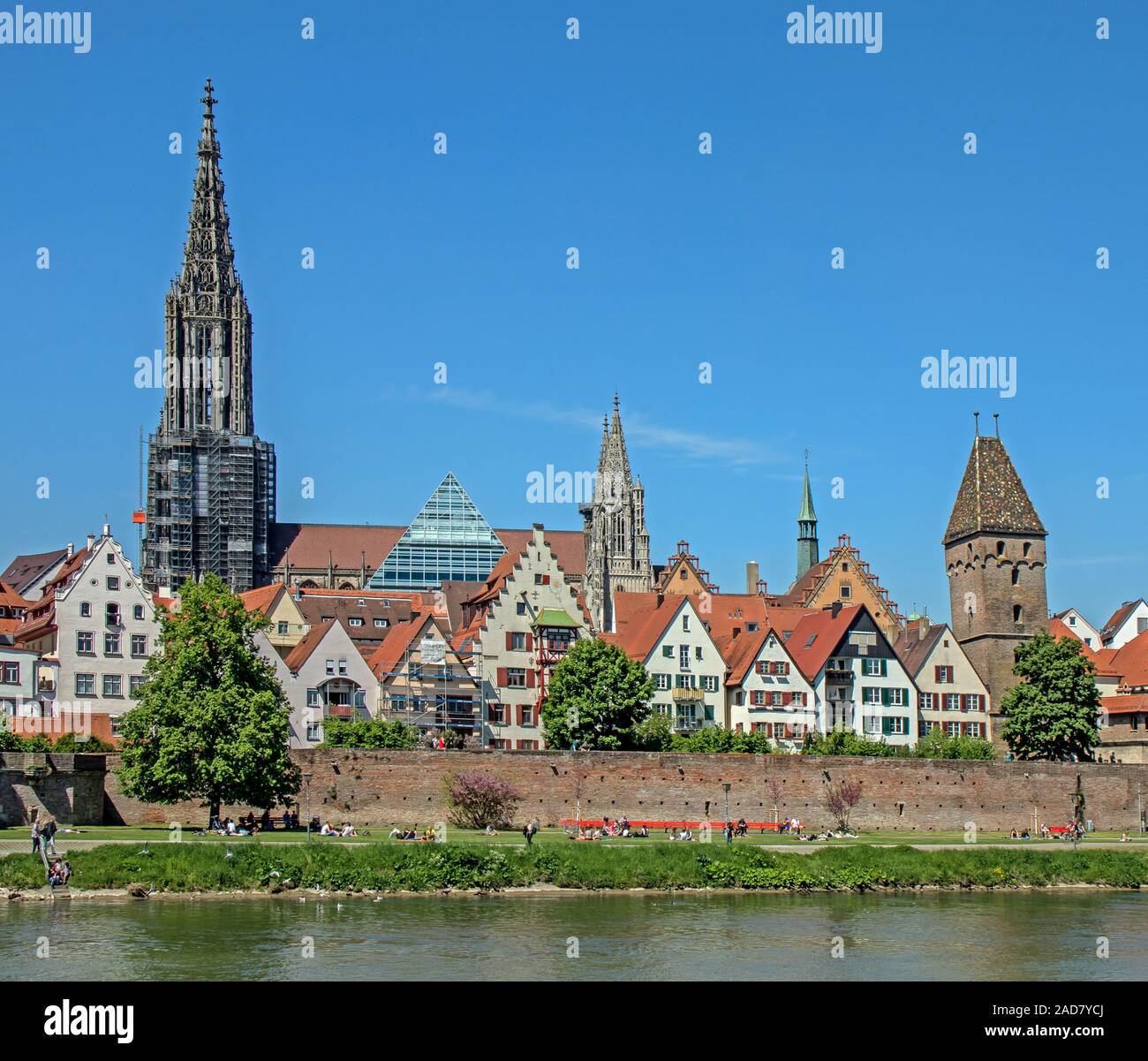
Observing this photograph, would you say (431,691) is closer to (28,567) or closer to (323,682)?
(323,682)

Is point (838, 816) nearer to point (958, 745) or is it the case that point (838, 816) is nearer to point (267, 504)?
point (958, 745)

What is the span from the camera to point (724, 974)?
47688 mm

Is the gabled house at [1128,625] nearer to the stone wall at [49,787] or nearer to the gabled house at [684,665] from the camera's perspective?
the gabled house at [684,665]

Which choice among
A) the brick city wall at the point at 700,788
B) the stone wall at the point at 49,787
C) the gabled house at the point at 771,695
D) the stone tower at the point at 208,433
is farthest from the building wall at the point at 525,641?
the stone tower at the point at 208,433

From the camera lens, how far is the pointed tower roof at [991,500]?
112125mm

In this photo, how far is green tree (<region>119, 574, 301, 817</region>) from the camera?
70.7m

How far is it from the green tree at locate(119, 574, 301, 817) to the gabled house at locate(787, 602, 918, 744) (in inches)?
1585

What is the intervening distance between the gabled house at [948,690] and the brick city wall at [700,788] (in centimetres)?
1307

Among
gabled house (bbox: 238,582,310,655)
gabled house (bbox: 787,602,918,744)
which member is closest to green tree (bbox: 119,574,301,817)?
gabled house (bbox: 238,582,310,655)

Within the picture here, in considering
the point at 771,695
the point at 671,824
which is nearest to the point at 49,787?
the point at 671,824

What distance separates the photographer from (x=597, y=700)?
298 feet
